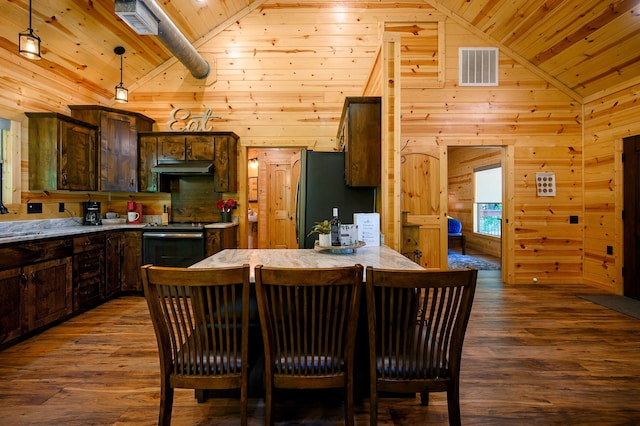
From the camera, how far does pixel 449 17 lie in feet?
16.5

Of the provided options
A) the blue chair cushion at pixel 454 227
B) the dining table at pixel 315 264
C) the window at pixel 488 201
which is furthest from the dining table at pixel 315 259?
the window at pixel 488 201

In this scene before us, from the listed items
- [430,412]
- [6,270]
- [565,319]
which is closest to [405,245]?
[565,319]

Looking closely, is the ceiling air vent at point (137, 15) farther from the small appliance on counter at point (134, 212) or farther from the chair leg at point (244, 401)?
the chair leg at point (244, 401)

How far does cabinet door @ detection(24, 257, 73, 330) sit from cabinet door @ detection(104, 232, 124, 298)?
2.04ft

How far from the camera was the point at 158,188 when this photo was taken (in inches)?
186

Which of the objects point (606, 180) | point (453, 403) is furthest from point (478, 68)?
point (453, 403)

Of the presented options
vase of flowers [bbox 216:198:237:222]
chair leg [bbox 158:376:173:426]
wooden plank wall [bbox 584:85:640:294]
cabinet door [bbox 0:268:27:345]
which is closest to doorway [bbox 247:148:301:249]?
vase of flowers [bbox 216:198:237:222]

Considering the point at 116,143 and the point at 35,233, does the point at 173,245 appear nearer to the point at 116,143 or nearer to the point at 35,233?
the point at 35,233

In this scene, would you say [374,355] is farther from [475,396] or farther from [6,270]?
[6,270]

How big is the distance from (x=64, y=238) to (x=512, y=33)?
6375mm

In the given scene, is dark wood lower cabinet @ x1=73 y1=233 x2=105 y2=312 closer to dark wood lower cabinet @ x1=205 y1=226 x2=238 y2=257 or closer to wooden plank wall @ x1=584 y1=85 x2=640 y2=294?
dark wood lower cabinet @ x1=205 y1=226 x2=238 y2=257

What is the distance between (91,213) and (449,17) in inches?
240

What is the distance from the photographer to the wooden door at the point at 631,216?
4207 mm

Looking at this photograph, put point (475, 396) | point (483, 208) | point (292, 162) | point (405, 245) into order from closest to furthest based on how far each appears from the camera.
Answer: point (475, 396) → point (405, 245) → point (292, 162) → point (483, 208)
